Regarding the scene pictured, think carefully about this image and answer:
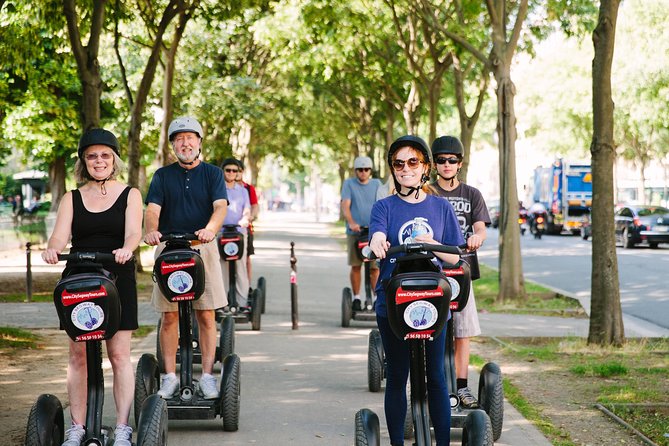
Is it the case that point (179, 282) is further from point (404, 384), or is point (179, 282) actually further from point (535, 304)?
point (535, 304)

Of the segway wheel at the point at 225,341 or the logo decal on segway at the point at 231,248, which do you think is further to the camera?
the logo decal on segway at the point at 231,248

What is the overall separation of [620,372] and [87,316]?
578 cm

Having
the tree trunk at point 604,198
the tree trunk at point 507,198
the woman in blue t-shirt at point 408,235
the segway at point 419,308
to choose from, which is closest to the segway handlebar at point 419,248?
the segway at point 419,308

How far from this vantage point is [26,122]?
120ft

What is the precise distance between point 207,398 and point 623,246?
29.6 m

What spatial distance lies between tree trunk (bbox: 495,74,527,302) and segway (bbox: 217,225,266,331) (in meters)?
4.85

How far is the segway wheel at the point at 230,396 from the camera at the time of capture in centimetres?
679

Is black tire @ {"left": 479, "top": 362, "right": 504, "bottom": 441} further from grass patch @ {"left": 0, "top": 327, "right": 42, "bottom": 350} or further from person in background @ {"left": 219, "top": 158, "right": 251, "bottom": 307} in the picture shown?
grass patch @ {"left": 0, "top": 327, "right": 42, "bottom": 350}

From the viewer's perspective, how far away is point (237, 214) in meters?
12.4

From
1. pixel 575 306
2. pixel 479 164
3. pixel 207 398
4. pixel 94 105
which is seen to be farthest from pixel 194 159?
pixel 479 164

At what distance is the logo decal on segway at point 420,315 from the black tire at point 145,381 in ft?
8.50

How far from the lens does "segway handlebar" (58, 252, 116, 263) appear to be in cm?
529

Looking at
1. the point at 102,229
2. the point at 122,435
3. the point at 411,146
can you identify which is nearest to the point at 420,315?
the point at 411,146

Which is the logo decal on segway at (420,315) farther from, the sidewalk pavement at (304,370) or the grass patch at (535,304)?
the grass patch at (535,304)
